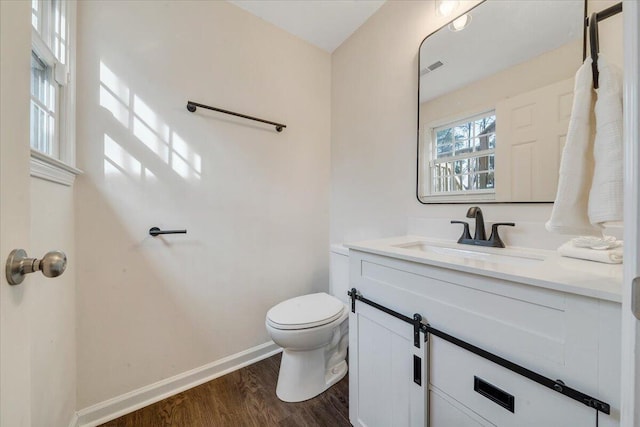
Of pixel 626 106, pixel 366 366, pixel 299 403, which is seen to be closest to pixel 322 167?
pixel 366 366

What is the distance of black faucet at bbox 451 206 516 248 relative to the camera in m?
1.04

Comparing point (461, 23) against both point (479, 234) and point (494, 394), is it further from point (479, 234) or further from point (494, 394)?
point (494, 394)

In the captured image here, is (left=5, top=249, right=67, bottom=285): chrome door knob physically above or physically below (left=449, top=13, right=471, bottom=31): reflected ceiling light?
below

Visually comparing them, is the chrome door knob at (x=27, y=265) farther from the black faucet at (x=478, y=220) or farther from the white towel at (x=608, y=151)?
the black faucet at (x=478, y=220)

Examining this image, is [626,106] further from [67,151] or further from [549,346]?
[67,151]

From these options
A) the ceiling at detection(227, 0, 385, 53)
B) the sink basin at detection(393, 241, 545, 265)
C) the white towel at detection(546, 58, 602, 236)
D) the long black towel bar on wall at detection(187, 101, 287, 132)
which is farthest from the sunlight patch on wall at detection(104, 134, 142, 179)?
the white towel at detection(546, 58, 602, 236)

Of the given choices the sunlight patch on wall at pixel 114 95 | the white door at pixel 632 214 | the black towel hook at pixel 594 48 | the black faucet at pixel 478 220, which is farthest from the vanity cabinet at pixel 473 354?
the sunlight patch on wall at pixel 114 95

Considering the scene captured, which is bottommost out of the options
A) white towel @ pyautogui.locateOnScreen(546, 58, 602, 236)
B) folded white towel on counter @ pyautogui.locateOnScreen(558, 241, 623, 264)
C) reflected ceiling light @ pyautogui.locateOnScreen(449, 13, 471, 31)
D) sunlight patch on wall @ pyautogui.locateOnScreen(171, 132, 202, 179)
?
folded white towel on counter @ pyautogui.locateOnScreen(558, 241, 623, 264)

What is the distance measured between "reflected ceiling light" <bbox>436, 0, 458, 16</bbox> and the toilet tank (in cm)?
142

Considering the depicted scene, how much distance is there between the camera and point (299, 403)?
133cm

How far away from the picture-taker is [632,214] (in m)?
0.35

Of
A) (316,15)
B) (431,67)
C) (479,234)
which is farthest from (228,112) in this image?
(479,234)

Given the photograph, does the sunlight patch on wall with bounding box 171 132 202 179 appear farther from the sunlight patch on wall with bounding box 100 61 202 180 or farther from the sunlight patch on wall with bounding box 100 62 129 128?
the sunlight patch on wall with bounding box 100 62 129 128

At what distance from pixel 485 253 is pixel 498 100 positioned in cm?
68
